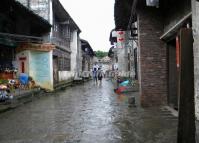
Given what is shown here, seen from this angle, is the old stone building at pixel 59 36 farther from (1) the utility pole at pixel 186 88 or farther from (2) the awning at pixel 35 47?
(1) the utility pole at pixel 186 88

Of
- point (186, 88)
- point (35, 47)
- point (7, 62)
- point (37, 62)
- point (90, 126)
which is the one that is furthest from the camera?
point (37, 62)

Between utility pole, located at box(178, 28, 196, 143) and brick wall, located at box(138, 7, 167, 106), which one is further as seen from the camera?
brick wall, located at box(138, 7, 167, 106)

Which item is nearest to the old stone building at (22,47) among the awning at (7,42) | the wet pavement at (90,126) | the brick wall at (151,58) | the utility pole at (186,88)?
the awning at (7,42)

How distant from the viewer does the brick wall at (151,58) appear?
43.3ft

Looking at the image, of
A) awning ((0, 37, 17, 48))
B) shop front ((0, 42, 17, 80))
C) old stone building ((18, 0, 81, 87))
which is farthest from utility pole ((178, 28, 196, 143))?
old stone building ((18, 0, 81, 87))

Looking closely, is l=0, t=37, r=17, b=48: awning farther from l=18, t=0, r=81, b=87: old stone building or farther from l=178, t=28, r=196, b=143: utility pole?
l=178, t=28, r=196, b=143: utility pole

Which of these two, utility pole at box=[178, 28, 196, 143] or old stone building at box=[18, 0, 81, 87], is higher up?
old stone building at box=[18, 0, 81, 87]

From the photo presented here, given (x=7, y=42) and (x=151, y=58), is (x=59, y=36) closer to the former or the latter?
(x=7, y=42)

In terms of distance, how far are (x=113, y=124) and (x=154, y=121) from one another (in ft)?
3.66

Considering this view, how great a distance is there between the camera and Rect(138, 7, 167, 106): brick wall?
43.3ft

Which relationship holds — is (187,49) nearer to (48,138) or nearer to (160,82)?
(48,138)

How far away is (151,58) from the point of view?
523 inches

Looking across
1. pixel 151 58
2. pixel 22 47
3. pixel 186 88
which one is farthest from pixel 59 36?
pixel 186 88

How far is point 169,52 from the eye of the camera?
12.9 metres
